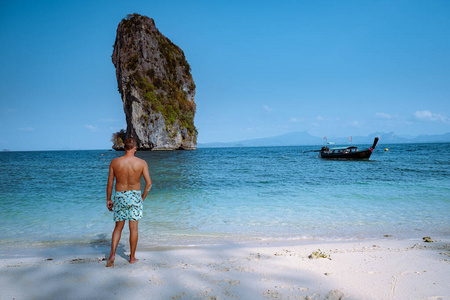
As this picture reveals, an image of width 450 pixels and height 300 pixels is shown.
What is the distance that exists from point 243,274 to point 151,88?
75.7m

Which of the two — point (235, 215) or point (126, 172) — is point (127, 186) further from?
point (235, 215)

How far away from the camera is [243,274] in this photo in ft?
12.4

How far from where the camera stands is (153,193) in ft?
40.5

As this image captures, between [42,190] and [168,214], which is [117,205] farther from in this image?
[42,190]

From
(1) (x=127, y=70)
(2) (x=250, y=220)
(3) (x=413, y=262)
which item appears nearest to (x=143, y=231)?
(2) (x=250, y=220)

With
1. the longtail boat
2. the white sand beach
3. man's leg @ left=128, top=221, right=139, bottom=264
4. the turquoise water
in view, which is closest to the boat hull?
the longtail boat

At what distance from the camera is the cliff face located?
7181 centimetres

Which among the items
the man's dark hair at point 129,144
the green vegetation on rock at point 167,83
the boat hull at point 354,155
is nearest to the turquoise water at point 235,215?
the man's dark hair at point 129,144

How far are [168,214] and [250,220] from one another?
106 inches

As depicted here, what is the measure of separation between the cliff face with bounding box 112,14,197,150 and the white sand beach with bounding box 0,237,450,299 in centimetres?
7037

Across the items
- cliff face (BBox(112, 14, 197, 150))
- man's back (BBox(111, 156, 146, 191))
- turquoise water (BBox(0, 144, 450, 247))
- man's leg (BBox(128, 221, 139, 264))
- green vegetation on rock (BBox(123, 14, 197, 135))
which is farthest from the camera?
green vegetation on rock (BBox(123, 14, 197, 135))

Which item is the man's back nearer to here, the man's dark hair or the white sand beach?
the man's dark hair

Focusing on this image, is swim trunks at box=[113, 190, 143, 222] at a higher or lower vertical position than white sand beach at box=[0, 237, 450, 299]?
higher

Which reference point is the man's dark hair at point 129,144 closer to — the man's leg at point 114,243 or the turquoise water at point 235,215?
the man's leg at point 114,243
